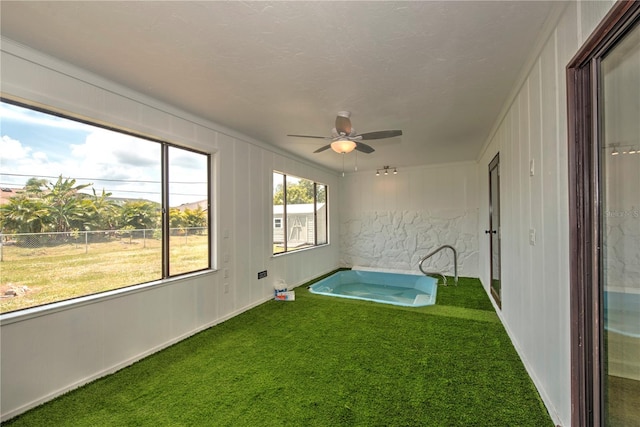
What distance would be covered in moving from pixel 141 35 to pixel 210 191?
1984 millimetres

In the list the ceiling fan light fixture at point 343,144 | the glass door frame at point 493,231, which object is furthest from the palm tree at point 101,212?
the glass door frame at point 493,231

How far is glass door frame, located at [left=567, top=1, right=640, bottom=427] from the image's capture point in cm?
138

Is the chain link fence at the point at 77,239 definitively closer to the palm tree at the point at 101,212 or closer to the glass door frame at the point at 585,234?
the palm tree at the point at 101,212

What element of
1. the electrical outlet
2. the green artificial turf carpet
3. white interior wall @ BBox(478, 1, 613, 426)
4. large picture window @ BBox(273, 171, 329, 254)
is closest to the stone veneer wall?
large picture window @ BBox(273, 171, 329, 254)

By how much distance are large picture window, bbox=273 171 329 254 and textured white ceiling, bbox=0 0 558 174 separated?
81.6 inches

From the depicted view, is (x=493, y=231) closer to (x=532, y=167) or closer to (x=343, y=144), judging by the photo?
(x=532, y=167)

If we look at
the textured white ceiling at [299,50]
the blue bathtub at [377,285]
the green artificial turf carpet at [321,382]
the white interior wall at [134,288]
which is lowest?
the blue bathtub at [377,285]

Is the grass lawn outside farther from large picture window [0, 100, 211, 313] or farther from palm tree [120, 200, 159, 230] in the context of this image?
palm tree [120, 200, 159, 230]

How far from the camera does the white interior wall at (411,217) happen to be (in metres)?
6.16

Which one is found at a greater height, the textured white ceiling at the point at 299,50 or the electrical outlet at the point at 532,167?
the textured white ceiling at the point at 299,50

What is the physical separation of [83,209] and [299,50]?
2.21 metres

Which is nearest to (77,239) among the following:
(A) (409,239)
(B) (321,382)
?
(B) (321,382)

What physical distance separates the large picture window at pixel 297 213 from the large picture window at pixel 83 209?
1.91m

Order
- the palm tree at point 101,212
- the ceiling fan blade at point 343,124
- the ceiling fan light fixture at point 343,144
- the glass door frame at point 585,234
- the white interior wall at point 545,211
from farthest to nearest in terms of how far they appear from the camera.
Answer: the ceiling fan light fixture at point 343,144 → the ceiling fan blade at point 343,124 → the palm tree at point 101,212 → the white interior wall at point 545,211 → the glass door frame at point 585,234
